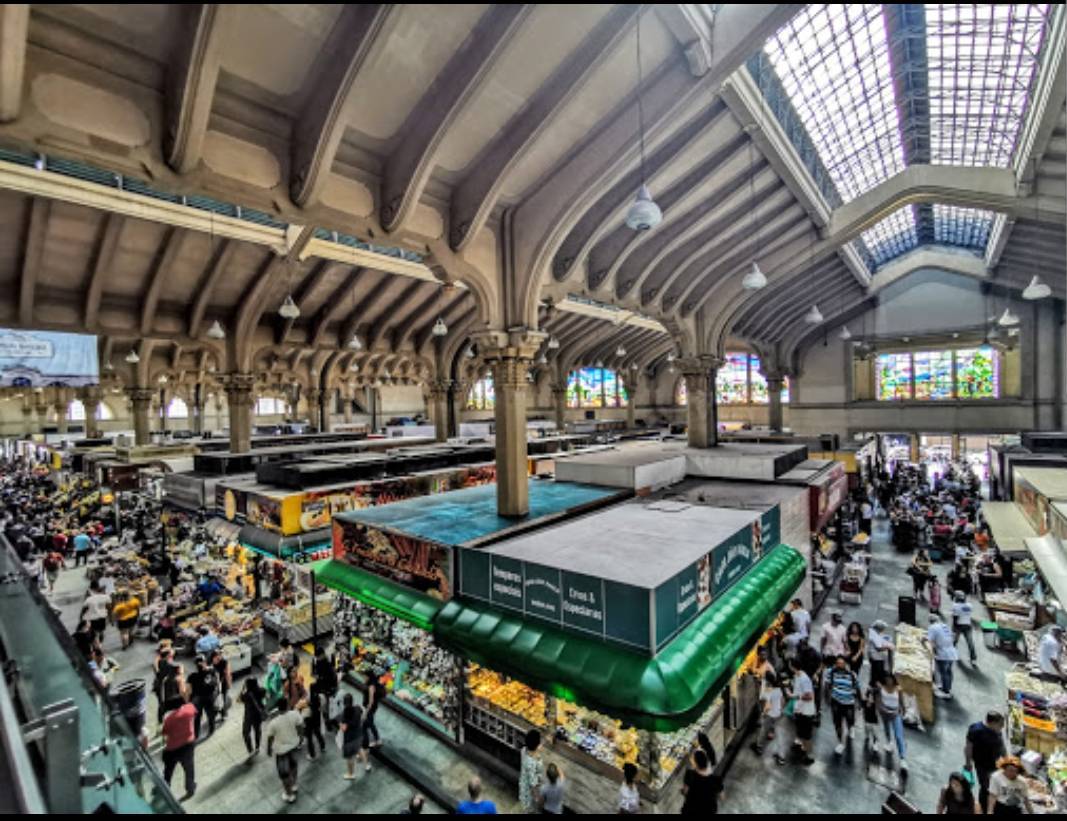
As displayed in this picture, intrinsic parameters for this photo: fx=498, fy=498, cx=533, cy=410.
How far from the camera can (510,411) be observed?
8.14 m

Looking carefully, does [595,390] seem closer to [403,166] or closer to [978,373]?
[978,373]

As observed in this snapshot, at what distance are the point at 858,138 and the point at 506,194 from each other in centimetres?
988

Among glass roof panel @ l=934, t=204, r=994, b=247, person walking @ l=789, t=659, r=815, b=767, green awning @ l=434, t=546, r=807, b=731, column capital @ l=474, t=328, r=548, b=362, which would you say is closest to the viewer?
green awning @ l=434, t=546, r=807, b=731

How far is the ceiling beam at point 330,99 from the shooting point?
14.8 feet

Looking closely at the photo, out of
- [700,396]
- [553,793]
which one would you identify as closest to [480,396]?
[700,396]

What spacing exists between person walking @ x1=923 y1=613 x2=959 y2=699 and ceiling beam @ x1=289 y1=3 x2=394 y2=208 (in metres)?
10.5

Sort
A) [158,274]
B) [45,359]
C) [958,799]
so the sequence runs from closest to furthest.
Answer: [958,799] < [45,359] < [158,274]

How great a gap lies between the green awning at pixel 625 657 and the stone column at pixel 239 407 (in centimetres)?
1209

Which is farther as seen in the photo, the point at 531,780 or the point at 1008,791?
the point at 531,780

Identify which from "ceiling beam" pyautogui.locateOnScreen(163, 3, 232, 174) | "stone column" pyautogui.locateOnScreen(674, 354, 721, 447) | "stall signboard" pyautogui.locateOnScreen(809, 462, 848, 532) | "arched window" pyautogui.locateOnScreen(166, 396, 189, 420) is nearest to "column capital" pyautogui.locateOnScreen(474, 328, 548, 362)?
"ceiling beam" pyautogui.locateOnScreen(163, 3, 232, 174)

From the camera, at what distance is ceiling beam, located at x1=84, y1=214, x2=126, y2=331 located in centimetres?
1083

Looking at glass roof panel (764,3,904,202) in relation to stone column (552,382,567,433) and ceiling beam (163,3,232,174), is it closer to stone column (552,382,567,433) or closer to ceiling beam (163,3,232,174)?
ceiling beam (163,3,232,174)

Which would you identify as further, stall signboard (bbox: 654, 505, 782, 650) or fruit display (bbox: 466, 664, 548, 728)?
fruit display (bbox: 466, 664, 548, 728)

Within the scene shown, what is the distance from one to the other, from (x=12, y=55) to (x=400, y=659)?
302 inches
